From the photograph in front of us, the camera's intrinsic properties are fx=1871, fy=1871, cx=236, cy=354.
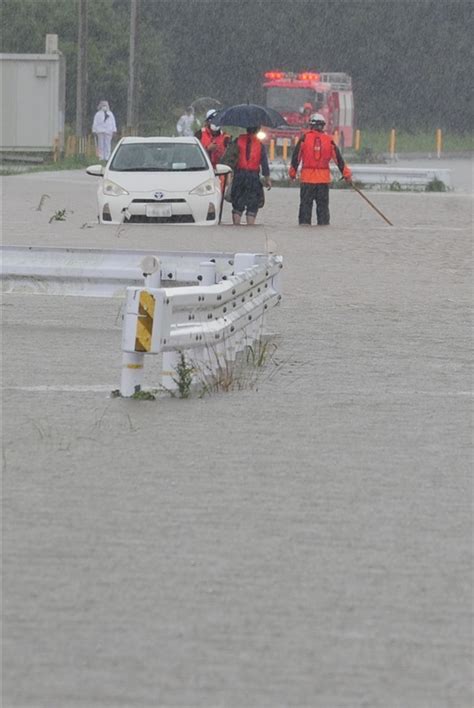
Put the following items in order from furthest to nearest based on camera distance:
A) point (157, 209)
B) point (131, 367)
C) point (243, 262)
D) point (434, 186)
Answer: point (434, 186), point (157, 209), point (243, 262), point (131, 367)

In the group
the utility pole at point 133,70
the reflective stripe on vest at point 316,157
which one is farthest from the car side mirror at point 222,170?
the utility pole at point 133,70

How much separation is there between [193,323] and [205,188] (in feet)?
50.8

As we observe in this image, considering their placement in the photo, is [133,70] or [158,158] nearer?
[158,158]

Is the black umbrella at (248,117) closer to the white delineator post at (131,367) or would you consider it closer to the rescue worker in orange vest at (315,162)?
the rescue worker in orange vest at (315,162)

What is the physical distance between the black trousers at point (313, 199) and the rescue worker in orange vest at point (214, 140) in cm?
205

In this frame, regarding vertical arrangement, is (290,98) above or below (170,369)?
above

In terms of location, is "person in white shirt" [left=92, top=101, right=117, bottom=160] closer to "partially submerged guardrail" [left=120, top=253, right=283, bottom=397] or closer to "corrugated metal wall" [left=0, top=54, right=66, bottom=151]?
"corrugated metal wall" [left=0, top=54, right=66, bottom=151]

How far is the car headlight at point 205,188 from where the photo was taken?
2606cm

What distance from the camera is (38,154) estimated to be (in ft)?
179

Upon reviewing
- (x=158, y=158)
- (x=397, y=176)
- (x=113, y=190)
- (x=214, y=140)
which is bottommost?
(x=397, y=176)

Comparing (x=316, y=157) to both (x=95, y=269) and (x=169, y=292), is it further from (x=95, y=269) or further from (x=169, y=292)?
(x=169, y=292)

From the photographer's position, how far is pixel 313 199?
27.1m

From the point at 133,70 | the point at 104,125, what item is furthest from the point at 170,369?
the point at 133,70


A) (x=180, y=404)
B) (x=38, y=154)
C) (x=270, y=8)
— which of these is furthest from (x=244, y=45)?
(x=180, y=404)
